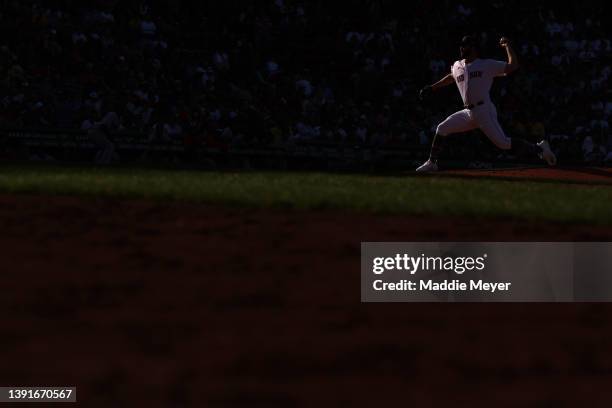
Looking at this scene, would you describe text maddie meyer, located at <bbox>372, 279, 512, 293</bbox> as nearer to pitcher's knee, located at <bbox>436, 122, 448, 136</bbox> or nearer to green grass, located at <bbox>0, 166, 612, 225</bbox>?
green grass, located at <bbox>0, 166, 612, 225</bbox>

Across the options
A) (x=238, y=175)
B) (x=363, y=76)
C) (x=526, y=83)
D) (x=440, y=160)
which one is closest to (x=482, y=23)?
(x=526, y=83)

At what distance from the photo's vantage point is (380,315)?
14.2 feet

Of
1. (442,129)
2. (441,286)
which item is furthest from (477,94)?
(441,286)

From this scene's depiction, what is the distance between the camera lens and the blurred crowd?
17719mm

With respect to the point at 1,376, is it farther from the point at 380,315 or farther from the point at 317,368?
the point at 380,315

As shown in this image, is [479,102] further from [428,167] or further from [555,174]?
[555,174]

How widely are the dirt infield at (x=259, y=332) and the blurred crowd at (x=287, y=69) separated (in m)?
10.6

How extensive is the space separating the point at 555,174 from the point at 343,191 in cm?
537

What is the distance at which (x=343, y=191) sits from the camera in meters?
9.16

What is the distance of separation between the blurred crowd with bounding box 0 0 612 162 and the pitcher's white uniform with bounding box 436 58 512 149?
17.6ft

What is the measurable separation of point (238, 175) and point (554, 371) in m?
8.36

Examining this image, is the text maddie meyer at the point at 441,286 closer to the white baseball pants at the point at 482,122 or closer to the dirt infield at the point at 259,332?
the dirt infield at the point at 259,332

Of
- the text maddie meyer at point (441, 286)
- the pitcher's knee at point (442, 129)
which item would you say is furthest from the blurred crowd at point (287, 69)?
the text maddie meyer at point (441, 286)

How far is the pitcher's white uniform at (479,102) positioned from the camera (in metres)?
12.7
